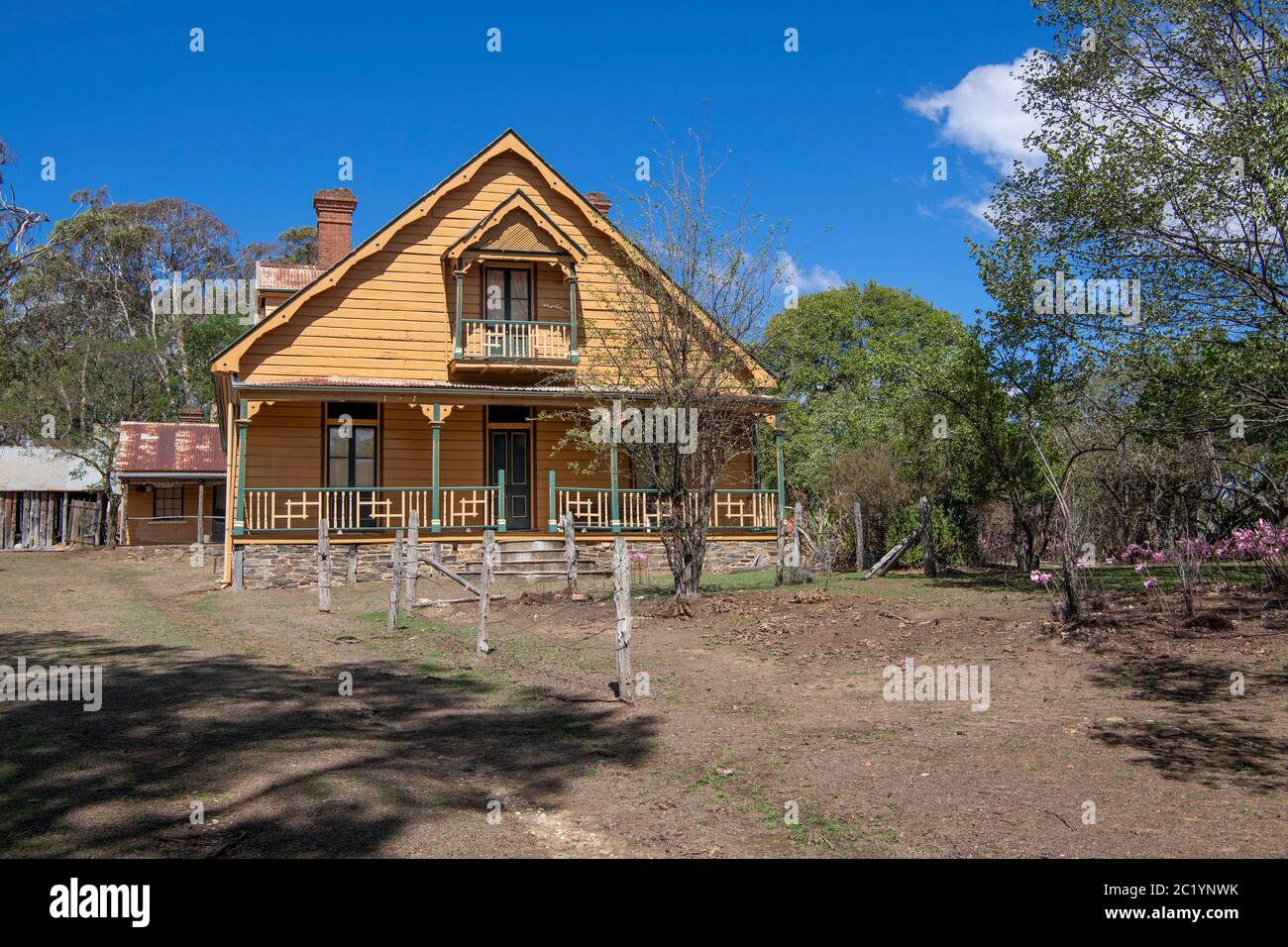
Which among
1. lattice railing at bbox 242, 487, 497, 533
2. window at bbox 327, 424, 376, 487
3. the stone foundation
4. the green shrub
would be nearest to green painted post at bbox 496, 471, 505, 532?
lattice railing at bbox 242, 487, 497, 533

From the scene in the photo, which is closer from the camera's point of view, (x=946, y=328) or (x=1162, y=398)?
(x=1162, y=398)

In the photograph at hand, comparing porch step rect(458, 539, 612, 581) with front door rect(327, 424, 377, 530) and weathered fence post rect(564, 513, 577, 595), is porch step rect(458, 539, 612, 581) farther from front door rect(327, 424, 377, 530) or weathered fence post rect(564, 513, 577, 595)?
front door rect(327, 424, 377, 530)

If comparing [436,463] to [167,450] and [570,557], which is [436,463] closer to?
[570,557]

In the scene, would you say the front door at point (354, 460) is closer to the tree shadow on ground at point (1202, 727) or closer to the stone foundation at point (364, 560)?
the stone foundation at point (364, 560)

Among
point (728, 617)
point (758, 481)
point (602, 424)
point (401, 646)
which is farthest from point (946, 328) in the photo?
point (401, 646)

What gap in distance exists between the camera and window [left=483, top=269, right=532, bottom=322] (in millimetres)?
24078

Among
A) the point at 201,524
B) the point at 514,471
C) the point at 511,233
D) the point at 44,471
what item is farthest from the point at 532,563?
the point at 44,471

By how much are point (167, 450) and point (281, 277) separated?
1434 cm

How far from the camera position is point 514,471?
2422 cm

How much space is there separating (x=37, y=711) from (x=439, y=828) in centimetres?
448

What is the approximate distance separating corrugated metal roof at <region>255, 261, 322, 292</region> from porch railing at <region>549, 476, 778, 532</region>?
414 inches

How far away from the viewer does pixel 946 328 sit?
4616cm
